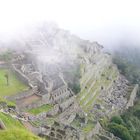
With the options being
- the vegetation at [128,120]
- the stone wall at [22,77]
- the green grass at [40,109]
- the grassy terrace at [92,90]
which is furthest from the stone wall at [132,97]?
the green grass at [40,109]

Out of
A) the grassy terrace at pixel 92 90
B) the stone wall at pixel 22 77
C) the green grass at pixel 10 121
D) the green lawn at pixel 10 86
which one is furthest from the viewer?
the grassy terrace at pixel 92 90

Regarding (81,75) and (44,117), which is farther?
(81,75)

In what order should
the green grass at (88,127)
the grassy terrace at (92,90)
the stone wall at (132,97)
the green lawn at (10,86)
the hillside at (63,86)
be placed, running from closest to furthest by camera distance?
the hillside at (63,86) → the green lawn at (10,86) → the green grass at (88,127) → the grassy terrace at (92,90) → the stone wall at (132,97)

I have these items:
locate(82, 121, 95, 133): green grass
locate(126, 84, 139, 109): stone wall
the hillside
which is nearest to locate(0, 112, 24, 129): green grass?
the hillside

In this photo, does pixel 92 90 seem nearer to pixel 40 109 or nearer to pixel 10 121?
pixel 40 109

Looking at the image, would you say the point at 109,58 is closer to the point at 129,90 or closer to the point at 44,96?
the point at 129,90

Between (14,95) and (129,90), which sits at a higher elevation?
(14,95)

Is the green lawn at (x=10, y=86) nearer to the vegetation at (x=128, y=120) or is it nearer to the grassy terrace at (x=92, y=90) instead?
the grassy terrace at (x=92, y=90)

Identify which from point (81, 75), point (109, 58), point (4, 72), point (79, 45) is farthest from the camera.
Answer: point (109, 58)

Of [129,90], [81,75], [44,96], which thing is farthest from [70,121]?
[129,90]
